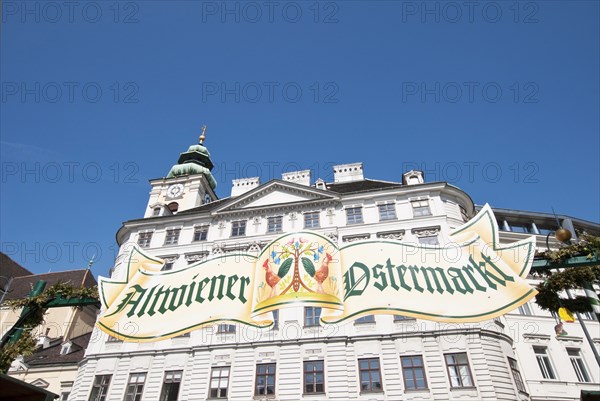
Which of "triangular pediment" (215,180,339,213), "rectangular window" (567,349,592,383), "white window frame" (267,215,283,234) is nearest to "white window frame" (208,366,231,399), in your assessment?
"white window frame" (267,215,283,234)

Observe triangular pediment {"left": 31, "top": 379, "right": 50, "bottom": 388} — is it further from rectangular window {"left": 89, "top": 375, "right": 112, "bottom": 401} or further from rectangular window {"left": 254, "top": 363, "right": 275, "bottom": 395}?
rectangular window {"left": 254, "top": 363, "right": 275, "bottom": 395}

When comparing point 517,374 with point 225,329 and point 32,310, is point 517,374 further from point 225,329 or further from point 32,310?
point 32,310

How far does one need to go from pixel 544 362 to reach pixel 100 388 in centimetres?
2922

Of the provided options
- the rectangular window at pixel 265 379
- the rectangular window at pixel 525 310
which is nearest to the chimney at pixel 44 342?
the rectangular window at pixel 265 379

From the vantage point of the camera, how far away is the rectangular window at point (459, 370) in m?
22.0

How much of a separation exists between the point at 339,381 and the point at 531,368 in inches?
494

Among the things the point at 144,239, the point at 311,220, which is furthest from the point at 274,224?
the point at 144,239

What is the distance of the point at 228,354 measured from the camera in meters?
25.4

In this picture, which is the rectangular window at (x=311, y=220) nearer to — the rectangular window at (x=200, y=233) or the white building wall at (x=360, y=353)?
the white building wall at (x=360, y=353)

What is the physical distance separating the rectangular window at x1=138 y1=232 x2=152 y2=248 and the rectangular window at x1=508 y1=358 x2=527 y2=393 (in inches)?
1113

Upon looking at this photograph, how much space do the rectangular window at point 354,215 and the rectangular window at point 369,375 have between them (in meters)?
10.5

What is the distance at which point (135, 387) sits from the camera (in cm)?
2553

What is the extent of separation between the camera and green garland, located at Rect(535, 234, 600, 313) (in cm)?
880

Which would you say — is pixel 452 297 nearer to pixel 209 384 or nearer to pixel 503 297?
pixel 503 297
